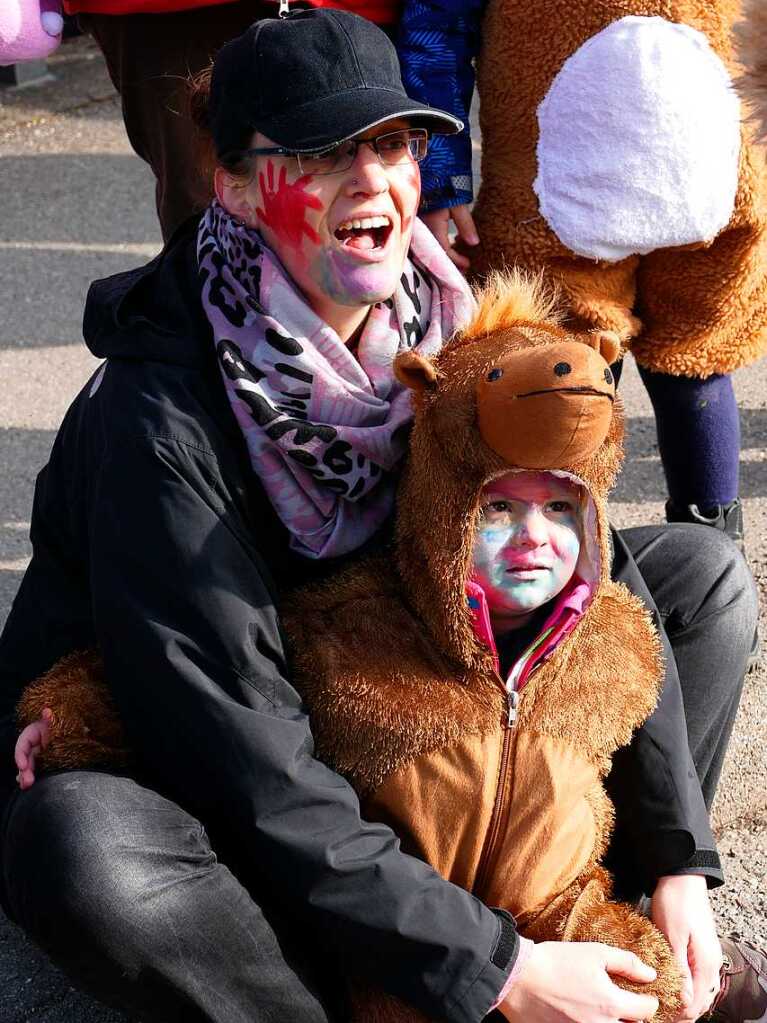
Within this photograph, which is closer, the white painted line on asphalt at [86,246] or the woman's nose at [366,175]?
the woman's nose at [366,175]

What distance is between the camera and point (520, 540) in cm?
185

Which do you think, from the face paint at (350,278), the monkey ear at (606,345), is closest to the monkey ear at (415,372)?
the face paint at (350,278)

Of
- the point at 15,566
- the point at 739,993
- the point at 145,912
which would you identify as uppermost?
the point at 145,912

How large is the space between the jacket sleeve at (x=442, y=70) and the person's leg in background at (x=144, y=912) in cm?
108

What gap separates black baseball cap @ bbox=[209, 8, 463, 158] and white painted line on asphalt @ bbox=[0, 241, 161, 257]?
2.88 m

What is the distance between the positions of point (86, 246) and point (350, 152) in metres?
3.04

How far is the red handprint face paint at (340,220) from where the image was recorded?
76.6 inches

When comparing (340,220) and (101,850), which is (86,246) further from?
(101,850)

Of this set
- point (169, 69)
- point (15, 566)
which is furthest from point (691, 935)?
point (15, 566)

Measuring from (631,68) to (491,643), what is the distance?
0.91 m

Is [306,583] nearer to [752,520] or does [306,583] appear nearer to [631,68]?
[631,68]

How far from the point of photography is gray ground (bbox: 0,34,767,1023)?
7.62 feet

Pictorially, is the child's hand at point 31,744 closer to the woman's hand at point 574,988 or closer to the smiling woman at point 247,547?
the smiling woman at point 247,547

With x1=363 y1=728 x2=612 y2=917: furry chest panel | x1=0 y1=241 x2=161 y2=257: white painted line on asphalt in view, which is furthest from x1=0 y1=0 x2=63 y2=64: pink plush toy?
x1=0 y1=241 x2=161 y2=257: white painted line on asphalt
